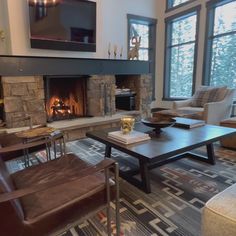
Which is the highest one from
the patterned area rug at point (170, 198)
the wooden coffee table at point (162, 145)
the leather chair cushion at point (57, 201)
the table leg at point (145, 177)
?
the wooden coffee table at point (162, 145)

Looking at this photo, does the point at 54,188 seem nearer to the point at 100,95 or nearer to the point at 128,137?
the point at 128,137

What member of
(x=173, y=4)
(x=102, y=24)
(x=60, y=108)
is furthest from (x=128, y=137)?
(x=173, y=4)

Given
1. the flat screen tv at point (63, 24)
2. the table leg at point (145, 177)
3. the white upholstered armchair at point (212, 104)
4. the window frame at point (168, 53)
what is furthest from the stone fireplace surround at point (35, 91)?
the table leg at point (145, 177)

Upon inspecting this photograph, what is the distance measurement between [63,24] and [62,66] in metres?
0.76

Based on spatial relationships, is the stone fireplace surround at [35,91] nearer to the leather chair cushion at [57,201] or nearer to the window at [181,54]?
the window at [181,54]

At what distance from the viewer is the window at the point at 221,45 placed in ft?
13.4

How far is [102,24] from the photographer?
4227mm

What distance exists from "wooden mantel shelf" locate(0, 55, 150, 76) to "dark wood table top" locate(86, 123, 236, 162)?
5.54 ft

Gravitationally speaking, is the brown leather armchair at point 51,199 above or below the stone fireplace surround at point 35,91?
below

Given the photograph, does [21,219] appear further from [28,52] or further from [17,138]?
[28,52]

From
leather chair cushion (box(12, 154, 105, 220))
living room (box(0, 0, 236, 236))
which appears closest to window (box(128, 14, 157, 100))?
living room (box(0, 0, 236, 236))

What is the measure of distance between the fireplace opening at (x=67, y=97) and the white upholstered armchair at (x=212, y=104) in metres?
1.81

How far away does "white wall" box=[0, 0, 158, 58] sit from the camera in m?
3.22

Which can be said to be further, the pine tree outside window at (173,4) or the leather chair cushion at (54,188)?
the pine tree outside window at (173,4)
